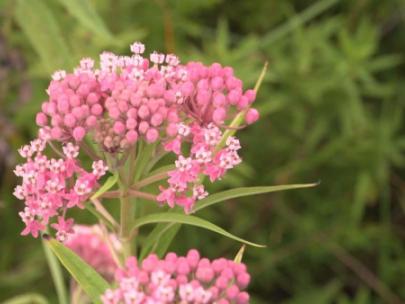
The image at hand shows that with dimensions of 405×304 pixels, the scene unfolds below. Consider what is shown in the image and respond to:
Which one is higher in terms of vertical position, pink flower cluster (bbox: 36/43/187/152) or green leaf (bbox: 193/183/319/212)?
pink flower cluster (bbox: 36/43/187/152)

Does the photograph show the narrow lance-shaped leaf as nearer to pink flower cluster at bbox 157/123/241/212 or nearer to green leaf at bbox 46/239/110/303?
pink flower cluster at bbox 157/123/241/212

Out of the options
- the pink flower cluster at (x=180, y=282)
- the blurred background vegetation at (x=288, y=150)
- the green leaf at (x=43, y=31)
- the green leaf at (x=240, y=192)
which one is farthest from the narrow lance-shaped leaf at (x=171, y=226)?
the blurred background vegetation at (x=288, y=150)

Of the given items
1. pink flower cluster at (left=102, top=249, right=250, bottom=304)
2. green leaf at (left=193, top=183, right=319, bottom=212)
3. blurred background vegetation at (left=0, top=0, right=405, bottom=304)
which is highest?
blurred background vegetation at (left=0, top=0, right=405, bottom=304)

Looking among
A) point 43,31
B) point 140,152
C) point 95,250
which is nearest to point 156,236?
point 140,152

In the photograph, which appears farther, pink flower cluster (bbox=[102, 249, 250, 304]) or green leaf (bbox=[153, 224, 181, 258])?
green leaf (bbox=[153, 224, 181, 258])

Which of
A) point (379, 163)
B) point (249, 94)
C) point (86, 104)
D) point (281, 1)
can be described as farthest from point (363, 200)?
point (86, 104)

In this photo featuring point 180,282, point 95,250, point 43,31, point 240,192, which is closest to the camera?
point 180,282

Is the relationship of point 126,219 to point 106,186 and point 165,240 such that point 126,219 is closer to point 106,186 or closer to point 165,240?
point 165,240

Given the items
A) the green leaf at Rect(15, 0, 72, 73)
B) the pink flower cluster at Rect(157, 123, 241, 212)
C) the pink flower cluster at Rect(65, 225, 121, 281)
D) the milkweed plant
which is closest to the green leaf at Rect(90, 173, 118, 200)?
the milkweed plant
